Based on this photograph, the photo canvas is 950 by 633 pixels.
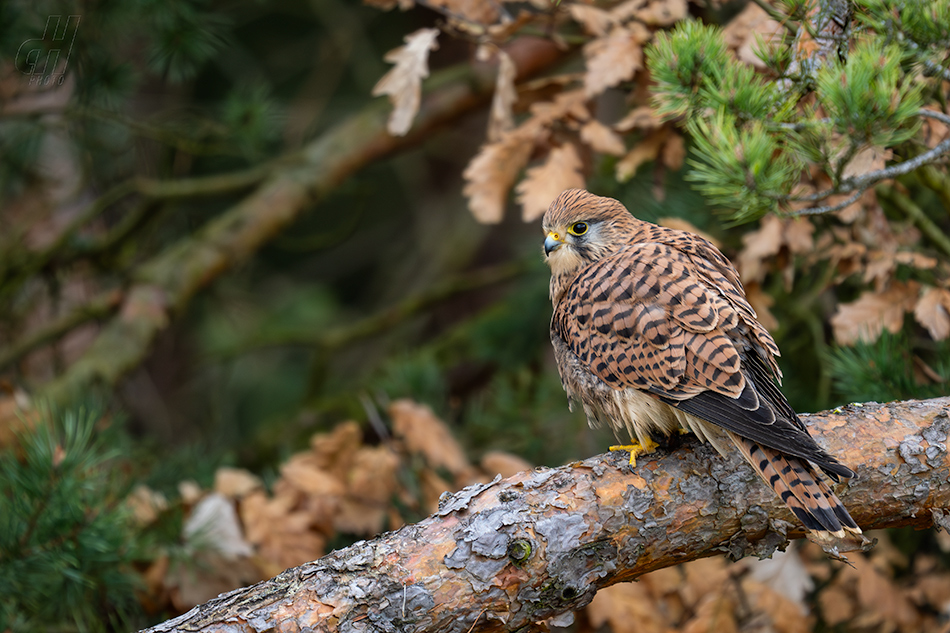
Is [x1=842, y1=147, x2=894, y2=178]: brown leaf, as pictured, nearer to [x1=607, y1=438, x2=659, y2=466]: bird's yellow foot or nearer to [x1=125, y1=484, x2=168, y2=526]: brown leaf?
[x1=607, y1=438, x2=659, y2=466]: bird's yellow foot

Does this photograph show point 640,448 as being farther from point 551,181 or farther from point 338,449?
point 338,449

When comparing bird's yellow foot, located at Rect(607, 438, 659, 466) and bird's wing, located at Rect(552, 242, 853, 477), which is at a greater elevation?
bird's wing, located at Rect(552, 242, 853, 477)

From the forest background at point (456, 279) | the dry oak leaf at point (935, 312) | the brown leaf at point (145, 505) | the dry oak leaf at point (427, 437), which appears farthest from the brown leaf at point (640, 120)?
the brown leaf at point (145, 505)

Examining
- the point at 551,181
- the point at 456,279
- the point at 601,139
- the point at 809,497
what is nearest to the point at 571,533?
the point at 809,497

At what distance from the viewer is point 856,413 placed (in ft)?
6.40

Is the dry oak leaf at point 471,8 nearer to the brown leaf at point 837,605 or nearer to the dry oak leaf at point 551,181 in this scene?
the dry oak leaf at point 551,181

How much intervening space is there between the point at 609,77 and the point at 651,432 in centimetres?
119

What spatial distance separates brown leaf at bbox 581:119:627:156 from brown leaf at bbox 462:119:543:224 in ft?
0.57

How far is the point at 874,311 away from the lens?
2402 millimetres

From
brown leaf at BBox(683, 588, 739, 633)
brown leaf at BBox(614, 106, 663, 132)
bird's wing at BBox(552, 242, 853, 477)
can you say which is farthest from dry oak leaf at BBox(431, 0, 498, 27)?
brown leaf at BBox(683, 588, 739, 633)

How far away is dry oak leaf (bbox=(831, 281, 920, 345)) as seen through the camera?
7.78 ft

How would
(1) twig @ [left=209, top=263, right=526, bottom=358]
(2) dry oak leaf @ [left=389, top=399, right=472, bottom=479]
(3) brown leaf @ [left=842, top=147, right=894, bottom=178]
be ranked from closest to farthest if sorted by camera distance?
(3) brown leaf @ [left=842, top=147, right=894, bottom=178], (2) dry oak leaf @ [left=389, top=399, right=472, bottom=479], (1) twig @ [left=209, top=263, right=526, bottom=358]

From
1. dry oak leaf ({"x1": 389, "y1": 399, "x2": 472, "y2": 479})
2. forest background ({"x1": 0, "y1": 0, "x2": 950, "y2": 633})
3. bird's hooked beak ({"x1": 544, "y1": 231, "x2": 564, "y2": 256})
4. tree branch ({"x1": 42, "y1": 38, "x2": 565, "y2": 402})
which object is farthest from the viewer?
tree branch ({"x1": 42, "y1": 38, "x2": 565, "y2": 402})

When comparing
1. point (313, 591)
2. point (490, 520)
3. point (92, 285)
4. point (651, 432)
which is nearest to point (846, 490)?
point (651, 432)
